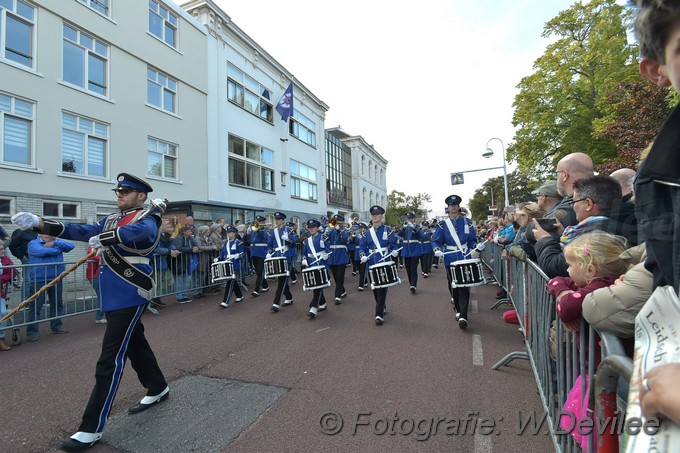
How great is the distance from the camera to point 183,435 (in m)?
3.06

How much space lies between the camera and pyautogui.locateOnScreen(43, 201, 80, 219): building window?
1138 centimetres

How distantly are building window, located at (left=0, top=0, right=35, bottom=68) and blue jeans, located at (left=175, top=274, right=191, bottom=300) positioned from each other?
8.36 meters

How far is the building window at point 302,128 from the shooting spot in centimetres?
2733

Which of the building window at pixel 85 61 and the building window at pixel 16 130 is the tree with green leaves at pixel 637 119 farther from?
the building window at pixel 16 130

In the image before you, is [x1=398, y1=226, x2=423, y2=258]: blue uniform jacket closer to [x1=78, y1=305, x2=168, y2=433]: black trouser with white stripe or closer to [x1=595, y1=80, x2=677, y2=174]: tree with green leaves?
[x1=595, y1=80, x2=677, y2=174]: tree with green leaves

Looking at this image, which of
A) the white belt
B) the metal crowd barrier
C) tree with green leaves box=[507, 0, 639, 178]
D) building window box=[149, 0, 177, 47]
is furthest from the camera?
tree with green leaves box=[507, 0, 639, 178]

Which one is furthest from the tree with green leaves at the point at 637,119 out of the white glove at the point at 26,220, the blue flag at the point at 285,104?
the blue flag at the point at 285,104

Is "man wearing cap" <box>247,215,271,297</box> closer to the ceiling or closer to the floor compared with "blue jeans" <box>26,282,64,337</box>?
closer to the ceiling

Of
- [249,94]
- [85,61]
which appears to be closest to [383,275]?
[85,61]

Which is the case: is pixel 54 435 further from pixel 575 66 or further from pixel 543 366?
pixel 575 66

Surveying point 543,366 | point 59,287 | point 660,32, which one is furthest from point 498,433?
point 59,287

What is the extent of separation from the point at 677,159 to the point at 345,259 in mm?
8223

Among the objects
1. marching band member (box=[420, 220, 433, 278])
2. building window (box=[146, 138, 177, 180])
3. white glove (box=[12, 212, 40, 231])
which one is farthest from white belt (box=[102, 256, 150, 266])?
building window (box=[146, 138, 177, 180])

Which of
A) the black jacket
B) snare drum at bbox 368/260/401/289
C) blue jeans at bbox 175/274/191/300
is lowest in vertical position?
blue jeans at bbox 175/274/191/300
